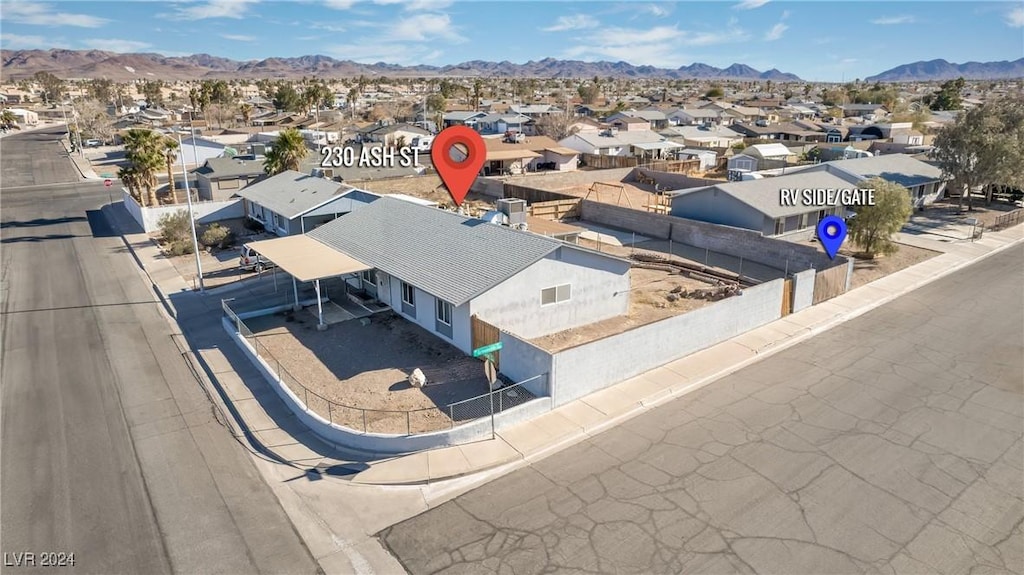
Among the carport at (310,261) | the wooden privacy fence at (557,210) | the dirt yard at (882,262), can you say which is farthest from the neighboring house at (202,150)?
the dirt yard at (882,262)

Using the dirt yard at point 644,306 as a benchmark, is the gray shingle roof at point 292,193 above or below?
above

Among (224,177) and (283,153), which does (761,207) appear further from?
(224,177)

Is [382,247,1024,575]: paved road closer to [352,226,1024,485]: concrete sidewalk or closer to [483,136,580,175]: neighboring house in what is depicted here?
[352,226,1024,485]: concrete sidewalk

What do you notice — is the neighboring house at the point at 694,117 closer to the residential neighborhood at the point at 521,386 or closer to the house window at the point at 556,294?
the residential neighborhood at the point at 521,386

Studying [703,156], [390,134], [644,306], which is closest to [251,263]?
[644,306]

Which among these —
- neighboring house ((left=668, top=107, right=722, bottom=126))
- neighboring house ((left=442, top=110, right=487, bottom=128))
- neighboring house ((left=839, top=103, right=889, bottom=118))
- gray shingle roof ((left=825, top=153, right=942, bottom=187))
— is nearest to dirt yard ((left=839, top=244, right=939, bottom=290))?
gray shingle roof ((left=825, top=153, right=942, bottom=187))

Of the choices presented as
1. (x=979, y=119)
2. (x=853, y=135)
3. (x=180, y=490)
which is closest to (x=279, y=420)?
(x=180, y=490)
